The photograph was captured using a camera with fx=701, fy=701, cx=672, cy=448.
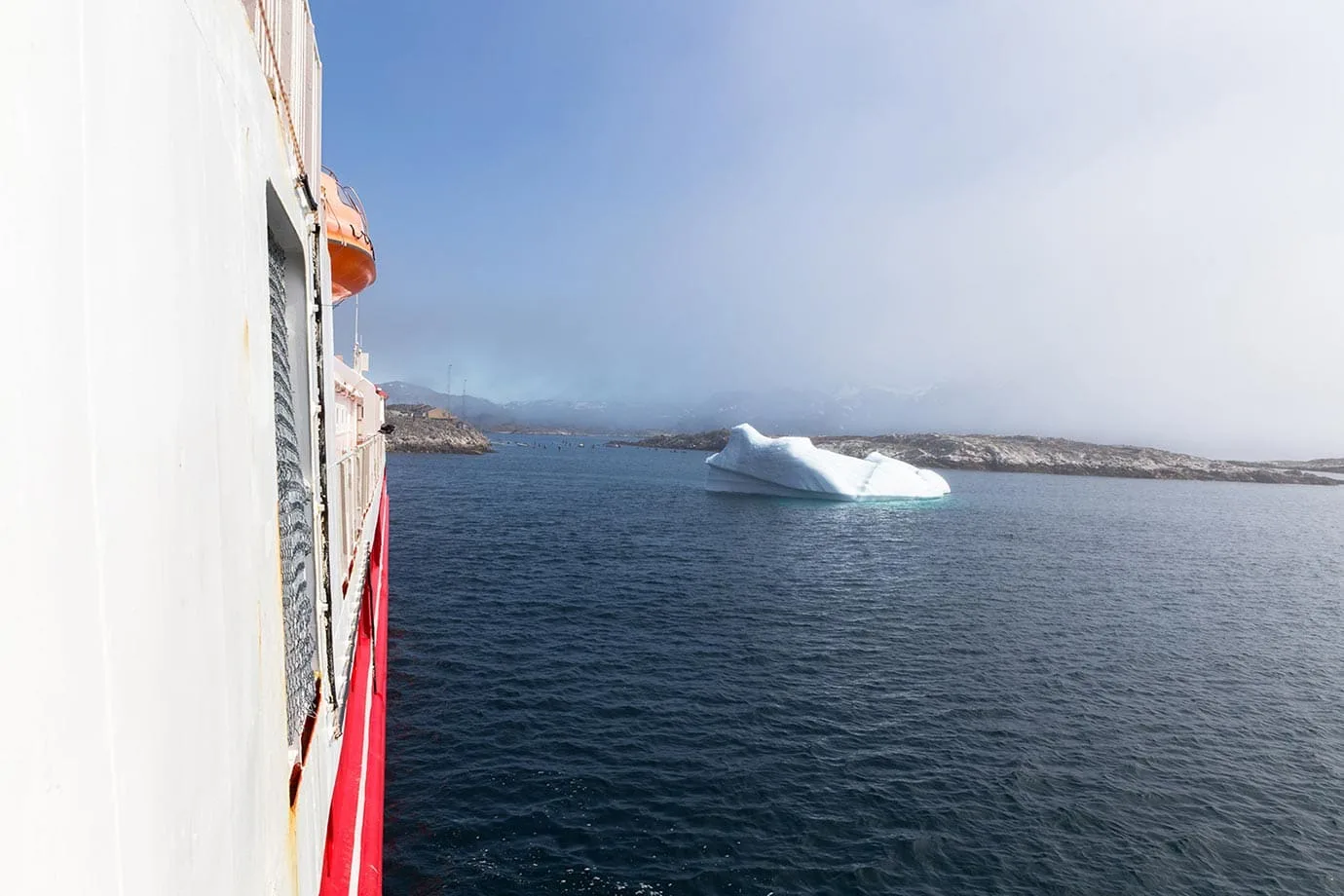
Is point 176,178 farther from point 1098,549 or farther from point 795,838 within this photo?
point 1098,549

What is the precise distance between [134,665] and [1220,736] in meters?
19.3

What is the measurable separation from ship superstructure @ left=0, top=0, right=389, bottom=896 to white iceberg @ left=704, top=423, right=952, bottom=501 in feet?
172

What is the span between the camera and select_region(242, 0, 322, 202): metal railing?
3.81m

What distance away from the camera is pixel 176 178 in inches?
80.0

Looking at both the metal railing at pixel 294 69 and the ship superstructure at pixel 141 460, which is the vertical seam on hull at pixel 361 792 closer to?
the ship superstructure at pixel 141 460

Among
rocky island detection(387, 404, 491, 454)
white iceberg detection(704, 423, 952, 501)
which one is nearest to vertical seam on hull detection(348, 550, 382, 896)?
white iceberg detection(704, 423, 952, 501)

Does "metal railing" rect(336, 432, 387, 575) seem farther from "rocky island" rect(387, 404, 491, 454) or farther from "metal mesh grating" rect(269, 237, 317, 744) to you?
"rocky island" rect(387, 404, 491, 454)

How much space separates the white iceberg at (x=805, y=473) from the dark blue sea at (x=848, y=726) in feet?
76.4

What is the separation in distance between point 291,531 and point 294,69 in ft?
10.9

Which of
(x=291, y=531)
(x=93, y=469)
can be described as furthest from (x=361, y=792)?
(x=93, y=469)

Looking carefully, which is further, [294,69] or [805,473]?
[805,473]

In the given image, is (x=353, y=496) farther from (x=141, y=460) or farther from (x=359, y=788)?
(x=141, y=460)

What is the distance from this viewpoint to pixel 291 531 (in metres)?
4.55

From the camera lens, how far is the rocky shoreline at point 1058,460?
121062mm
